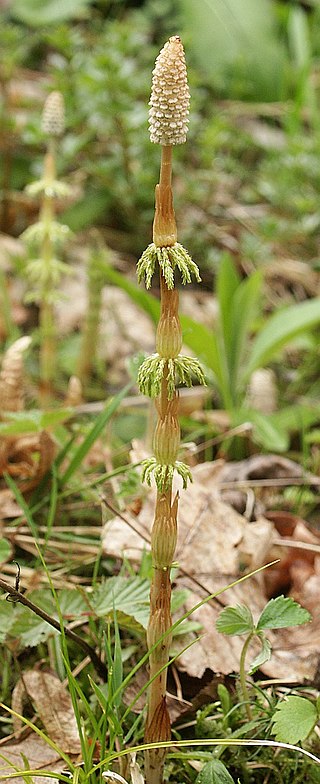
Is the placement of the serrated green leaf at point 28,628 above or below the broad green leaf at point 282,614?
below

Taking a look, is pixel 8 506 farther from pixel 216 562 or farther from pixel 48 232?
pixel 48 232

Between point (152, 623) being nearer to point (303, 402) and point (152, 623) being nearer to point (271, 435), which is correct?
point (271, 435)

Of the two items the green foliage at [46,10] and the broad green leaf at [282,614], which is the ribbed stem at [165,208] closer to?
the broad green leaf at [282,614]

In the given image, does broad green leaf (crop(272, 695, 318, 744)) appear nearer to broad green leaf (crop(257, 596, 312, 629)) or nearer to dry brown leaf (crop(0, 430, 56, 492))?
broad green leaf (crop(257, 596, 312, 629))

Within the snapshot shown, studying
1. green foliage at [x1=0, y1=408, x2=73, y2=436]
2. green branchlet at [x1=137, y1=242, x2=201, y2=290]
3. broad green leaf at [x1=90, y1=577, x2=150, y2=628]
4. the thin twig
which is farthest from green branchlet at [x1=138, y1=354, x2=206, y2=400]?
green foliage at [x1=0, y1=408, x2=73, y2=436]

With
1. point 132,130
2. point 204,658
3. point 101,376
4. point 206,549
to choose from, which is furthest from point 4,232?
point 204,658

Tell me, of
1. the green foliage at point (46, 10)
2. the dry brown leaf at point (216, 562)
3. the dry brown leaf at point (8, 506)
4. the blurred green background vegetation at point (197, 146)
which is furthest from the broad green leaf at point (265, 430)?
the green foliage at point (46, 10)
